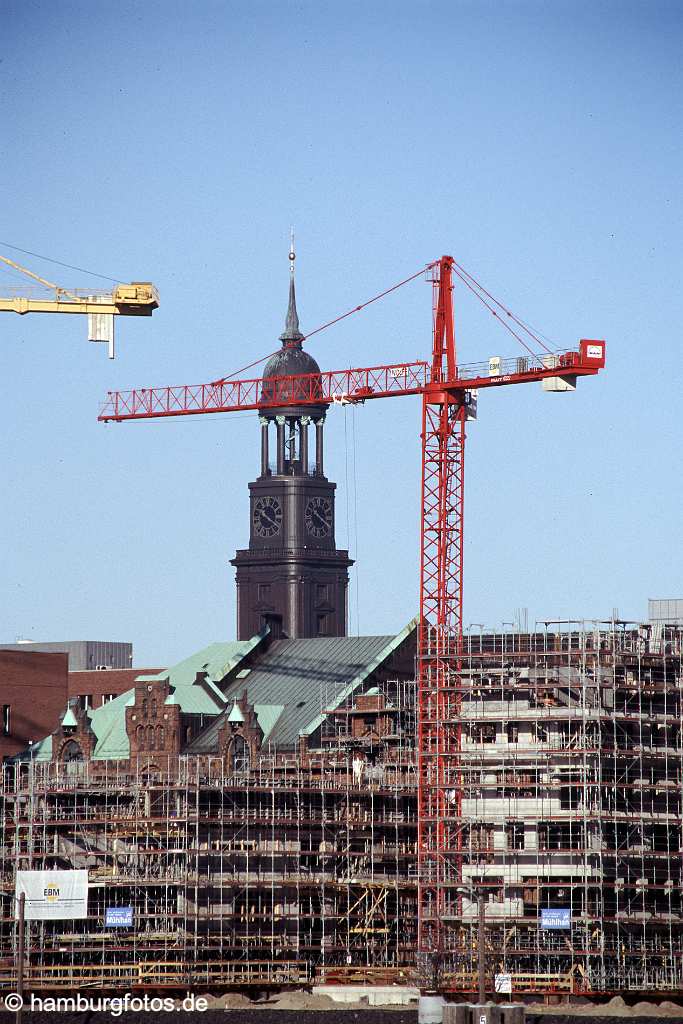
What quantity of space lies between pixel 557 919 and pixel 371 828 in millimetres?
22880

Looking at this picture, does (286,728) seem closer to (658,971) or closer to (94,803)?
(94,803)

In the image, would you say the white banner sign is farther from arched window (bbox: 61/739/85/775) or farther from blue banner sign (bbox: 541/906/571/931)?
blue banner sign (bbox: 541/906/571/931)

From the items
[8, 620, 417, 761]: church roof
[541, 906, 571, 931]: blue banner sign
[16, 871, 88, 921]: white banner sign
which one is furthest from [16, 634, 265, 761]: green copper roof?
[541, 906, 571, 931]: blue banner sign

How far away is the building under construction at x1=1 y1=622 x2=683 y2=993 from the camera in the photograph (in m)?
152

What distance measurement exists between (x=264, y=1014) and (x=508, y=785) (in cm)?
1991

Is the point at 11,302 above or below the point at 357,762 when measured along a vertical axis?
above

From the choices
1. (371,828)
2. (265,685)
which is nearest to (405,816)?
(371,828)

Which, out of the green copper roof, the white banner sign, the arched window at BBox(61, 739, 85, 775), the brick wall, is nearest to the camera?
the white banner sign

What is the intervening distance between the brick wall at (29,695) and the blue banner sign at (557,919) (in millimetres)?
55355

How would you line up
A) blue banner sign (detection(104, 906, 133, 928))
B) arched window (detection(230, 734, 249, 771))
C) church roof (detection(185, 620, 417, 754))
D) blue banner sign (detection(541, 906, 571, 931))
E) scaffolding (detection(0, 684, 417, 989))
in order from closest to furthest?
blue banner sign (detection(541, 906, 571, 931)) < blue banner sign (detection(104, 906, 133, 928)) < scaffolding (detection(0, 684, 417, 989)) < arched window (detection(230, 734, 249, 771)) < church roof (detection(185, 620, 417, 754))

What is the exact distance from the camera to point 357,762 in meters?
172

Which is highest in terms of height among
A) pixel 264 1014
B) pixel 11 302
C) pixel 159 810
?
pixel 11 302

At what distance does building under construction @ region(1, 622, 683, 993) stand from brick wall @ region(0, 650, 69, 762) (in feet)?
37.6

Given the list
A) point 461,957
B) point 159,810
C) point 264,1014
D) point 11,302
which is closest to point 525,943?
point 461,957
